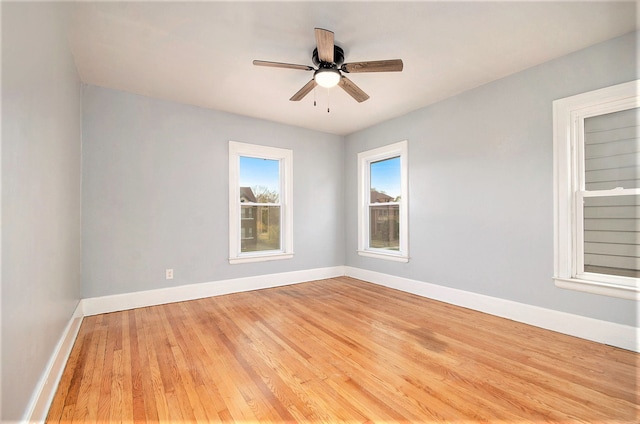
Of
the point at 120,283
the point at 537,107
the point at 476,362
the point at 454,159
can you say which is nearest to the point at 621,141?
the point at 537,107

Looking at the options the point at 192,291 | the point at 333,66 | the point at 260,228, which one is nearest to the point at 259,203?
the point at 260,228

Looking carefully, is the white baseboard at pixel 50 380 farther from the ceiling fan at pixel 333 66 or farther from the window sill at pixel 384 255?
the window sill at pixel 384 255

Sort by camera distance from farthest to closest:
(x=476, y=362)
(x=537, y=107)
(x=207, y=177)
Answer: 1. (x=207, y=177)
2. (x=537, y=107)
3. (x=476, y=362)

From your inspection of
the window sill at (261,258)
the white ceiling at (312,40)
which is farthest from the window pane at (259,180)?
the white ceiling at (312,40)

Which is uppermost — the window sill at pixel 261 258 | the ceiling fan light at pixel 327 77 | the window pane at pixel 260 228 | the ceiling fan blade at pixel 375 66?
the ceiling fan blade at pixel 375 66

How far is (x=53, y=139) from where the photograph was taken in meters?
1.97

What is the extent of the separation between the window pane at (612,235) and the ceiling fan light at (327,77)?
2576 millimetres

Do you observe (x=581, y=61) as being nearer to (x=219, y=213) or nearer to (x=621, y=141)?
(x=621, y=141)

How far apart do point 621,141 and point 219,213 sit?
14.5 feet

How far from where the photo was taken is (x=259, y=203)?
4.56 metres

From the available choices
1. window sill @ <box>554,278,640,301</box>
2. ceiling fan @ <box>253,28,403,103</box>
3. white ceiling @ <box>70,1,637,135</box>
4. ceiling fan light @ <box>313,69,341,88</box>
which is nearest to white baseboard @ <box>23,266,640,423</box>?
window sill @ <box>554,278,640,301</box>

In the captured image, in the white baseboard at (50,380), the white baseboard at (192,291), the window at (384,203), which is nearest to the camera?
the white baseboard at (50,380)

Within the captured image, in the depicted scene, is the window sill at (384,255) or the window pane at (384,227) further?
the window pane at (384,227)

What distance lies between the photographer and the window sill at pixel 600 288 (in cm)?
234
